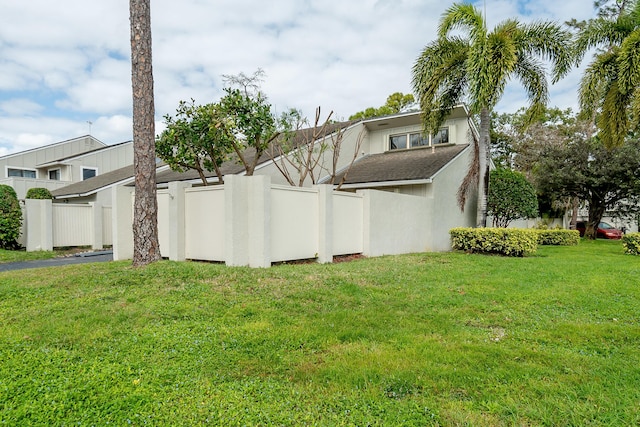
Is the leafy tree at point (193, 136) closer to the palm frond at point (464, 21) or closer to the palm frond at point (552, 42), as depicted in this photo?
the palm frond at point (464, 21)

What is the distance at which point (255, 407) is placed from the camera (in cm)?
279

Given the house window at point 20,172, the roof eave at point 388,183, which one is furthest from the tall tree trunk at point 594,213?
the house window at point 20,172

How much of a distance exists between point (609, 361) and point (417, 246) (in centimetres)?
967

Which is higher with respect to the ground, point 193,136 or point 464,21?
point 464,21

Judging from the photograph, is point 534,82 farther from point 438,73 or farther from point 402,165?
point 402,165

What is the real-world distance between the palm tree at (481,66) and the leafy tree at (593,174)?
8.05 m

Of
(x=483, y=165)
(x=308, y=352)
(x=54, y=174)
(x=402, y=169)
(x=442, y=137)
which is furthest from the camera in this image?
(x=54, y=174)

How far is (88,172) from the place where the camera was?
23422mm

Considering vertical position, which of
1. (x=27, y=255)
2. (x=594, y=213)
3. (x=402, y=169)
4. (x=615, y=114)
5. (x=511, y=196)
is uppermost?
(x=615, y=114)

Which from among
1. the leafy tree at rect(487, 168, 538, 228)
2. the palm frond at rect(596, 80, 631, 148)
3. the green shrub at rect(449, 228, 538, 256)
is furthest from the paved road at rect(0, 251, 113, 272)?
the palm frond at rect(596, 80, 631, 148)

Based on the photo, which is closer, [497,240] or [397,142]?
[497,240]

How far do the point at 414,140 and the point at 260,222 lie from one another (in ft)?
38.0

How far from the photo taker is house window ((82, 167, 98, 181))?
76.0 feet

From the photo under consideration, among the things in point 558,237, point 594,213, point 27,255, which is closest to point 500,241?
point 558,237
